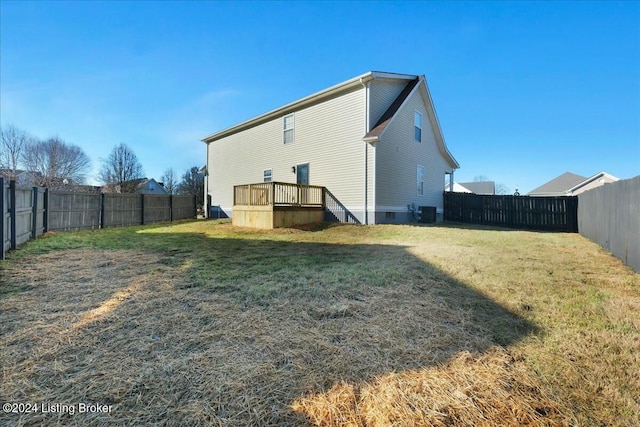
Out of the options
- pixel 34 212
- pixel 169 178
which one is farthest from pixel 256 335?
pixel 169 178

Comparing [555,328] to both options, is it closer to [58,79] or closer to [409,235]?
[409,235]

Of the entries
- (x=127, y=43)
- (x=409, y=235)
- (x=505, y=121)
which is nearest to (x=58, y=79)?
(x=127, y=43)

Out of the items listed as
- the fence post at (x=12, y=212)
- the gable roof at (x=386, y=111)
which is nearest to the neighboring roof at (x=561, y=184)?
the gable roof at (x=386, y=111)

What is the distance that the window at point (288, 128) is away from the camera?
545 inches

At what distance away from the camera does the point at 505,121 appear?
886 inches

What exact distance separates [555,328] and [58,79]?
2272 centimetres

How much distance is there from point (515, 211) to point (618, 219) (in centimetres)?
827

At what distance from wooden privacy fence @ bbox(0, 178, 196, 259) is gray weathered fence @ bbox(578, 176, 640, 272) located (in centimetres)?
1087

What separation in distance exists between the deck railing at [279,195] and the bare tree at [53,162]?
2818cm

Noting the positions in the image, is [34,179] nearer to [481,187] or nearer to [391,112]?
[391,112]

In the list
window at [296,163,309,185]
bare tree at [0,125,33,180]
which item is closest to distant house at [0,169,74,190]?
bare tree at [0,125,33,180]

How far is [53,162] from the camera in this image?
29547mm

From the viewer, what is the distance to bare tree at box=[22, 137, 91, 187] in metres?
28.4

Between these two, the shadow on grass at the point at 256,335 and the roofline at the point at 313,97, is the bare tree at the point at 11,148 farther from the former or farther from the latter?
the shadow on grass at the point at 256,335
